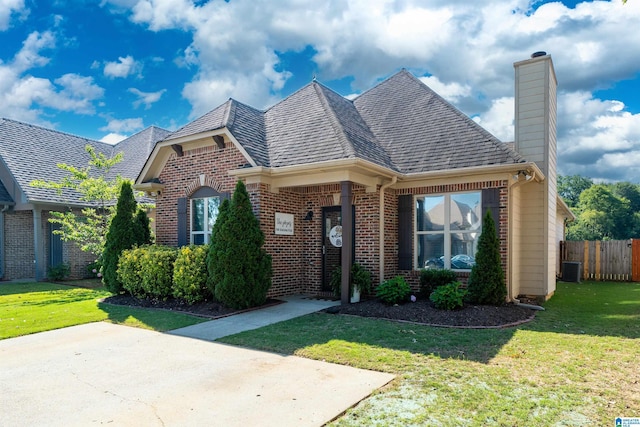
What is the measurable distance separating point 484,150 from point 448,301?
370 centimetres

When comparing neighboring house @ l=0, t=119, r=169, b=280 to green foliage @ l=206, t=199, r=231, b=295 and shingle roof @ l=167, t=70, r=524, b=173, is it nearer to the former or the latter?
shingle roof @ l=167, t=70, r=524, b=173

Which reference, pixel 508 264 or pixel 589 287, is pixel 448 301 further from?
pixel 589 287

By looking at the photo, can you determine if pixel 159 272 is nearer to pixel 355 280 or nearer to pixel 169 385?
pixel 355 280

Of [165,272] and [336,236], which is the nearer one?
[165,272]

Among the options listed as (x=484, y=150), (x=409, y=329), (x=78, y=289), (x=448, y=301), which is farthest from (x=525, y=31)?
(x=78, y=289)

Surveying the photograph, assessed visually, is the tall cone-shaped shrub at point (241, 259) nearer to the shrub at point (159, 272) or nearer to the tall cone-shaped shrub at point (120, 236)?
the shrub at point (159, 272)

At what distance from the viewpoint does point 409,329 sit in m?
6.82

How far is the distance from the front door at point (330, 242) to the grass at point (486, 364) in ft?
8.58

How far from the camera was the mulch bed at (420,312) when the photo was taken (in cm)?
729

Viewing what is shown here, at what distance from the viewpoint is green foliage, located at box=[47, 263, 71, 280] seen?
15.2 metres

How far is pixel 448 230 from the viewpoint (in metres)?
9.73

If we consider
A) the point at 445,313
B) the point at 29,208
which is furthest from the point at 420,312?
the point at 29,208

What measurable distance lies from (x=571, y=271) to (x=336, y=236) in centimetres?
1059

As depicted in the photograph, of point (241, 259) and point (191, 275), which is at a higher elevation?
point (241, 259)
